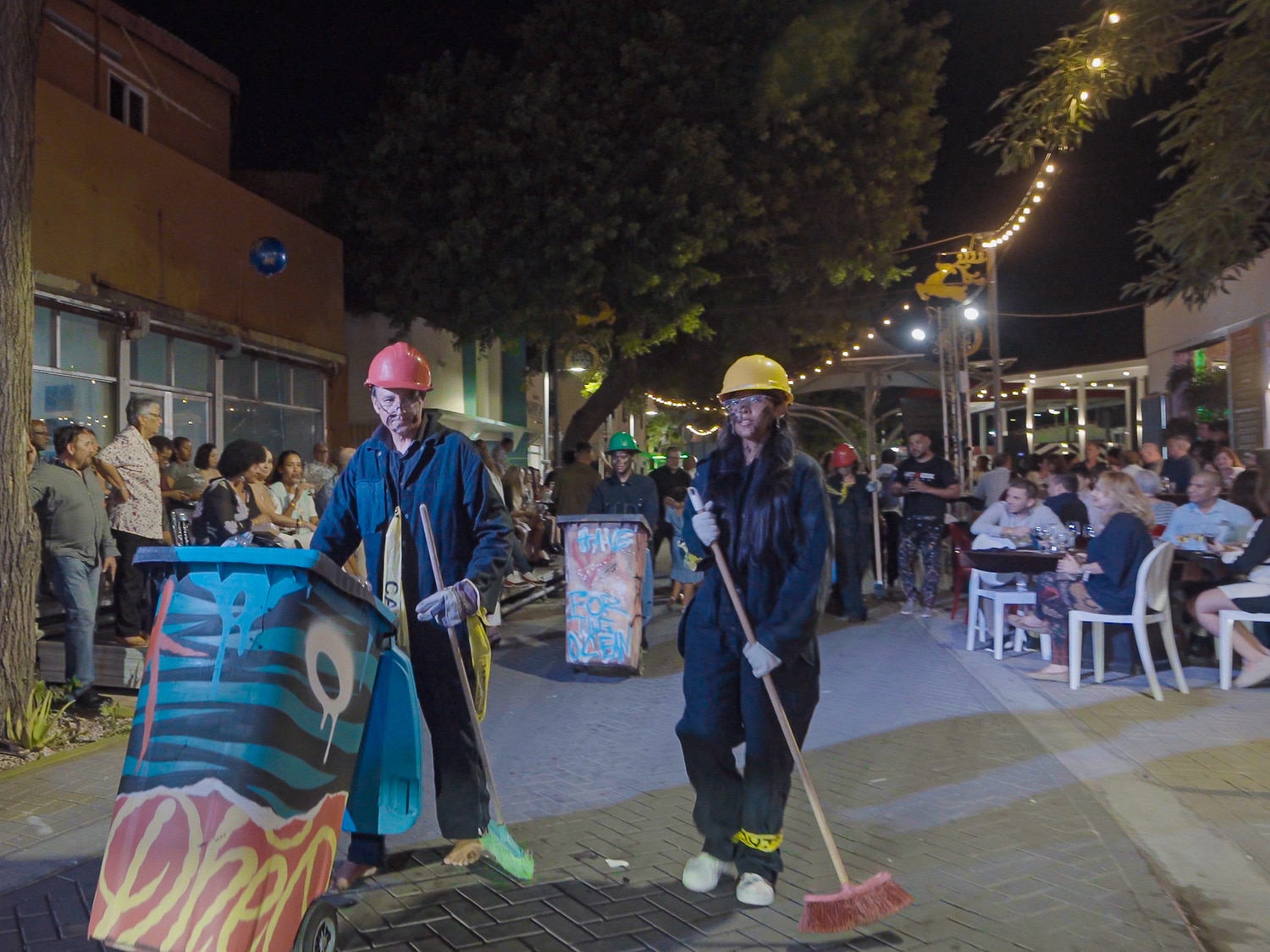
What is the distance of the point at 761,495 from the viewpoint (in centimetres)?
427

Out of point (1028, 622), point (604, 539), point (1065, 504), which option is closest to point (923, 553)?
point (1065, 504)

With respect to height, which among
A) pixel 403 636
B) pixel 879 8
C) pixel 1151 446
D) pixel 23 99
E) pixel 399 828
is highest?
pixel 879 8

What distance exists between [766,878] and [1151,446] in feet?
40.9

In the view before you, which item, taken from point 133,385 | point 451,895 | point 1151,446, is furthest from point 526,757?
point 1151,446

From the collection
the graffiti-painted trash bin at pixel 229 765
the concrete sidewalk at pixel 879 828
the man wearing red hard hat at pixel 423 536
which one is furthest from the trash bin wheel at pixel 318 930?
the man wearing red hard hat at pixel 423 536

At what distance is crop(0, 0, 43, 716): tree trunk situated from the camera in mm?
6277

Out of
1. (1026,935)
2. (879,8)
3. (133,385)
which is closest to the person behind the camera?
(1026,935)

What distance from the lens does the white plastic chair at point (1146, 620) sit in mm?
7914

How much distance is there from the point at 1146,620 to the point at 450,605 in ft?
18.8

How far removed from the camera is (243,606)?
3.17 metres

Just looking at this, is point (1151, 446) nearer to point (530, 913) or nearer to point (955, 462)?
point (955, 462)

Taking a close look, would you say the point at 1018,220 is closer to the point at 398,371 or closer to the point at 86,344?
the point at 86,344

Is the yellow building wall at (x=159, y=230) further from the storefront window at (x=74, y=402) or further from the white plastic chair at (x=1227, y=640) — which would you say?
the white plastic chair at (x=1227, y=640)

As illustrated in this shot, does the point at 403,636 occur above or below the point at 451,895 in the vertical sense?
above
